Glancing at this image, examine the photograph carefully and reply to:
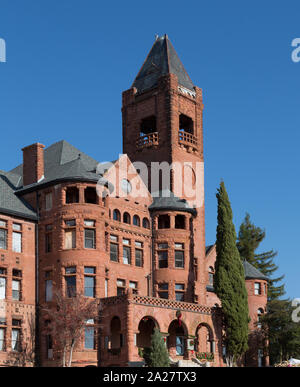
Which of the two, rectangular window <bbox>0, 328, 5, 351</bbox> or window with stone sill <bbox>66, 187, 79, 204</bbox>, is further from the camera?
window with stone sill <bbox>66, 187, 79, 204</bbox>

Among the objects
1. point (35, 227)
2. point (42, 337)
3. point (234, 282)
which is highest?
point (35, 227)

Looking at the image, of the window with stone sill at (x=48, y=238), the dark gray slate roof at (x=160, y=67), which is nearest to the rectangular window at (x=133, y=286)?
the window with stone sill at (x=48, y=238)

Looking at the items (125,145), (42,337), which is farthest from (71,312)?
(125,145)

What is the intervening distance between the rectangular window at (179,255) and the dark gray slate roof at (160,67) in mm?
16536

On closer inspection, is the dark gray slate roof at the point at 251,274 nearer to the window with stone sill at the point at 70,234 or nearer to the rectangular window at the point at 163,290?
the rectangular window at the point at 163,290

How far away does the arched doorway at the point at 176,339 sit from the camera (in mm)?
50594

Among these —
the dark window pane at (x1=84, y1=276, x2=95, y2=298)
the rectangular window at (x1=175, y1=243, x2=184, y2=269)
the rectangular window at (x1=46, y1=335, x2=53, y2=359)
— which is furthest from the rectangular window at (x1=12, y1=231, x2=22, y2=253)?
the rectangular window at (x1=175, y1=243, x2=184, y2=269)

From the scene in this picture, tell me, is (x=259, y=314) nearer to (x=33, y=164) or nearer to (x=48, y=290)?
(x=48, y=290)

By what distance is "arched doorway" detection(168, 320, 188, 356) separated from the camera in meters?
50.6

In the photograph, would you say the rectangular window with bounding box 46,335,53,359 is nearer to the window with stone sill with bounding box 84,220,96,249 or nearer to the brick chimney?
the window with stone sill with bounding box 84,220,96,249

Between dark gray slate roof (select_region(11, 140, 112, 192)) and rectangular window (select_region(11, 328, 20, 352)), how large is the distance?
35.7 ft
